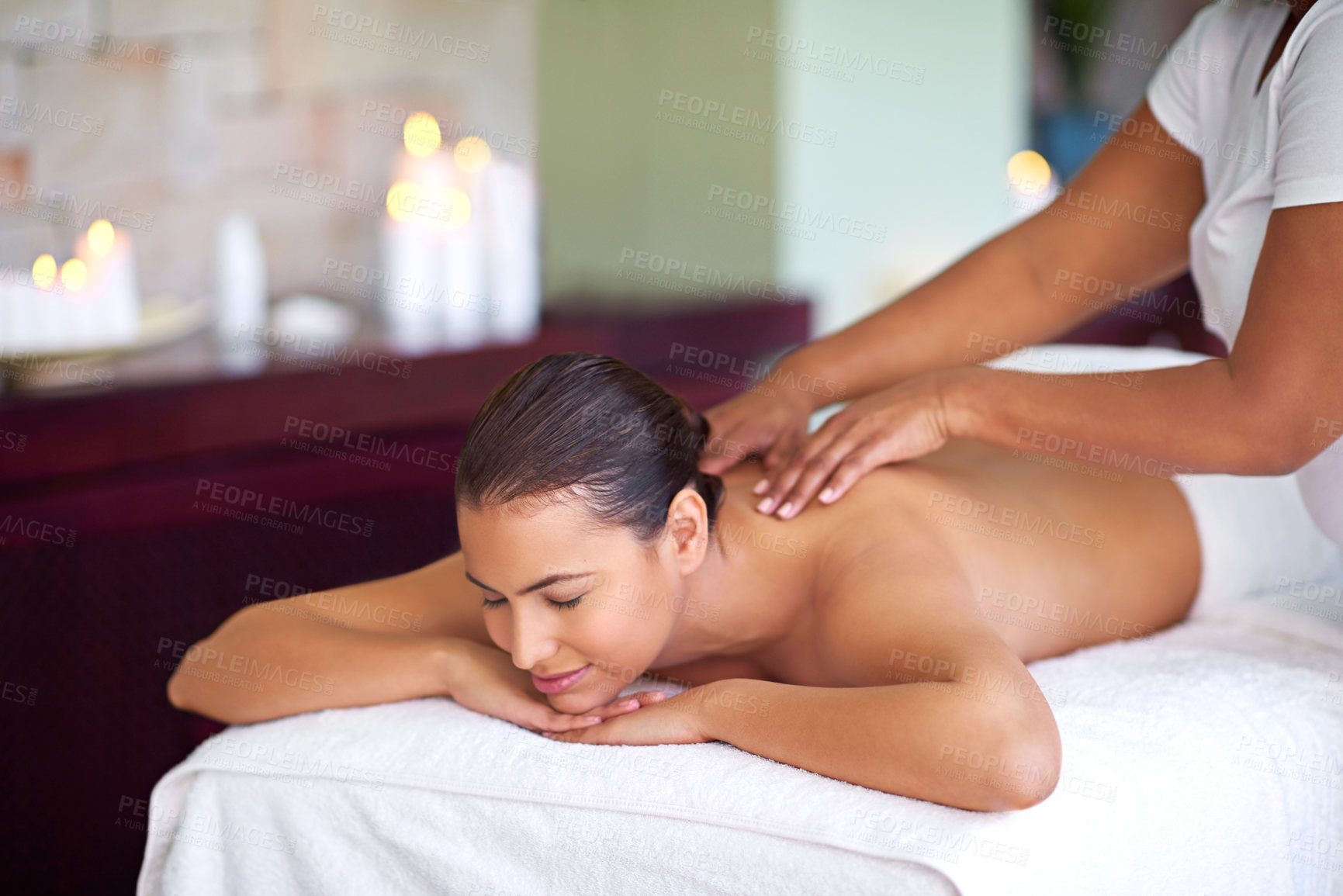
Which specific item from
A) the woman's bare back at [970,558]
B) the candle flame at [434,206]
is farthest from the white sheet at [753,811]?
Result: the candle flame at [434,206]

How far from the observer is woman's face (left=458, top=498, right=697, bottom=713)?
42.8 inches

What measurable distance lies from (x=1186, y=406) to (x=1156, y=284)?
538mm

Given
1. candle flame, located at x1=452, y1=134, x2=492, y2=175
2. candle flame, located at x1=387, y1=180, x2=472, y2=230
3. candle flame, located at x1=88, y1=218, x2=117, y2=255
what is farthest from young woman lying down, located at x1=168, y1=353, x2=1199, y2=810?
candle flame, located at x1=452, y1=134, x2=492, y2=175

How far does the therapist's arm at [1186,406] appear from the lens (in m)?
1.08

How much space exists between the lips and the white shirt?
2.44 feet

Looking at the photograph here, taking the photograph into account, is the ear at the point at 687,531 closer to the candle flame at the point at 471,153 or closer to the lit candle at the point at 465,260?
the lit candle at the point at 465,260

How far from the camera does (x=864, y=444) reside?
1.32 meters

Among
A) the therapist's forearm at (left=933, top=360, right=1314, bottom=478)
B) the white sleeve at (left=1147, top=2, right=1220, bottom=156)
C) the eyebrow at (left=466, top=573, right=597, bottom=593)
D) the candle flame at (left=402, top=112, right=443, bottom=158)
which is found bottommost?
the eyebrow at (left=466, top=573, right=597, bottom=593)

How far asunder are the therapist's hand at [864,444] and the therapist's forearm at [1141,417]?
2 centimetres

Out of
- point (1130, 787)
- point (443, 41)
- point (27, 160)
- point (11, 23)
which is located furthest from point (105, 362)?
point (1130, 787)

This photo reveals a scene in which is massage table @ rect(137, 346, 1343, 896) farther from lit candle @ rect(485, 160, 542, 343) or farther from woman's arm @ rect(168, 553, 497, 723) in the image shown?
lit candle @ rect(485, 160, 542, 343)

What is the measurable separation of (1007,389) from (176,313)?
2.07 metres

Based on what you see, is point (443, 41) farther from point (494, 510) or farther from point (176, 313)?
point (494, 510)

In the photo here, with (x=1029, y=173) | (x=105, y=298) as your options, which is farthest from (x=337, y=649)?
(x=1029, y=173)
